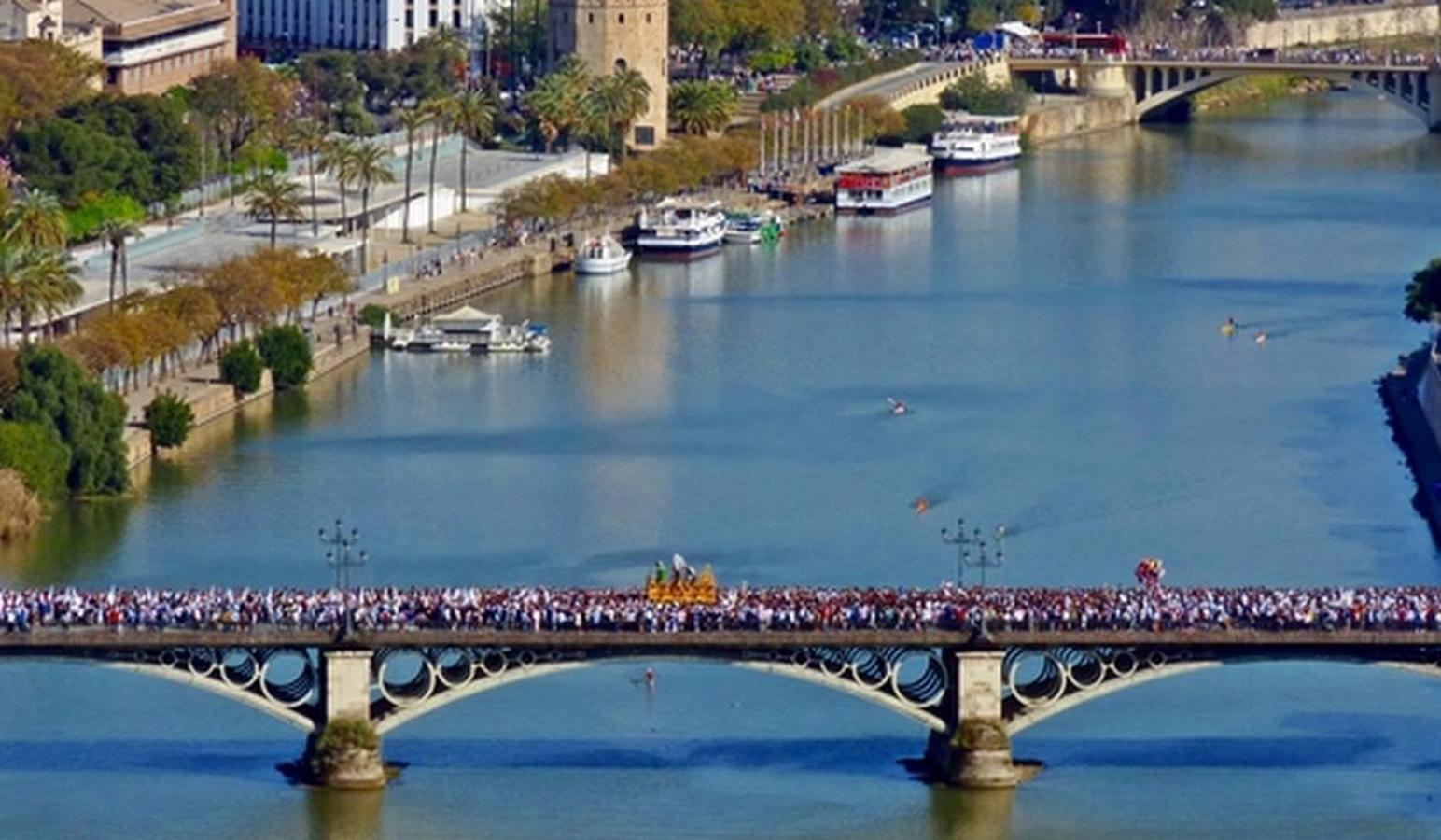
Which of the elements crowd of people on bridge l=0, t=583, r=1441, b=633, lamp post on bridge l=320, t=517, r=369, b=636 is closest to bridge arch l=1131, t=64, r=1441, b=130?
lamp post on bridge l=320, t=517, r=369, b=636

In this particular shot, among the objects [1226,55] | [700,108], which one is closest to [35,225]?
[700,108]

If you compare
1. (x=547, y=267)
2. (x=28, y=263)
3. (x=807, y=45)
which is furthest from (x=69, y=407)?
(x=807, y=45)

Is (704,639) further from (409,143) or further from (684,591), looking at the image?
(409,143)

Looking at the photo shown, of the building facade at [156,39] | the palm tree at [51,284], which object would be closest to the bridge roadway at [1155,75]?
the building facade at [156,39]

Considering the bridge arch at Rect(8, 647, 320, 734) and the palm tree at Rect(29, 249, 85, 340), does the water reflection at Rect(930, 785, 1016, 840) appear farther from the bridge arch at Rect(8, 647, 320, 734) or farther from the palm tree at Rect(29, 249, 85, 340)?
the palm tree at Rect(29, 249, 85, 340)

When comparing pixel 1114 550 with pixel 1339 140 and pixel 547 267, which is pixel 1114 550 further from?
pixel 1339 140
